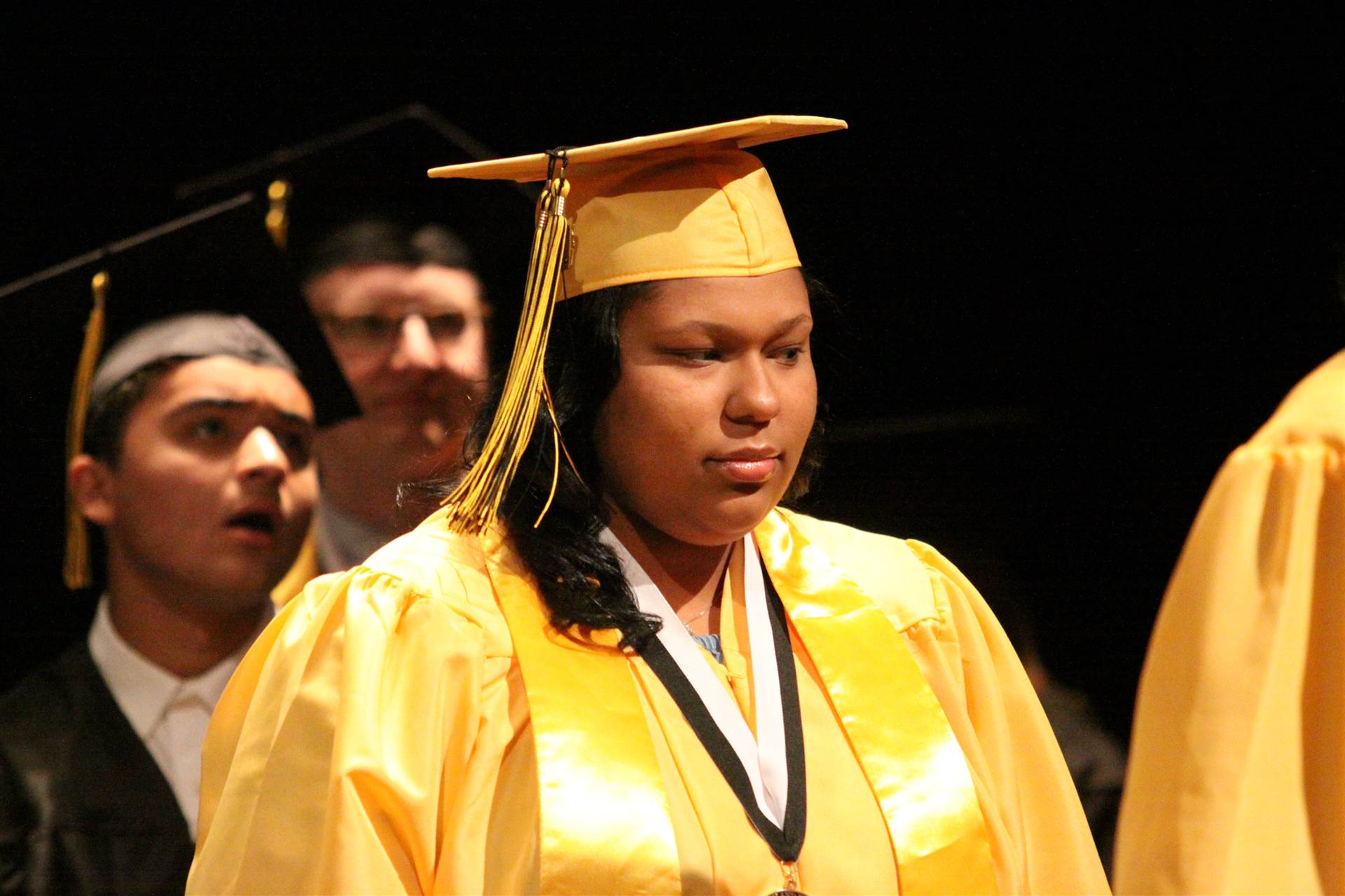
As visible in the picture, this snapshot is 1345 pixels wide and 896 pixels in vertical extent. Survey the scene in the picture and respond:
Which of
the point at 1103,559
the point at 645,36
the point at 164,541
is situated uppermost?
the point at 645,36

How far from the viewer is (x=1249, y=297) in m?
3.07

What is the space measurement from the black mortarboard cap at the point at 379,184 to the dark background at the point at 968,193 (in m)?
0.07

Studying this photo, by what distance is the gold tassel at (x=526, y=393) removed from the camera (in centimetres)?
195

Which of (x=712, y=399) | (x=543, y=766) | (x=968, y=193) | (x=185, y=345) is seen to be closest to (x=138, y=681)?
(x=185, y=345)

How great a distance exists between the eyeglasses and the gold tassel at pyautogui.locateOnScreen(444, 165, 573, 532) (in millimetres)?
1334

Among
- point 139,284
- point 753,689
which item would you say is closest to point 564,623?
point 753,689

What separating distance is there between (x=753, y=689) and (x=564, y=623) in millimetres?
252

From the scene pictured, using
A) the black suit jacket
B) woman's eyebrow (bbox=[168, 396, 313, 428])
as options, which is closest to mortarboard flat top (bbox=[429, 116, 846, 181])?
woman's eyebrow (bbox=[168, 396, 313, 428])

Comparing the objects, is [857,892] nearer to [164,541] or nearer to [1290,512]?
[1290,512]

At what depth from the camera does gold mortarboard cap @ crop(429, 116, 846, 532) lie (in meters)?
1.93

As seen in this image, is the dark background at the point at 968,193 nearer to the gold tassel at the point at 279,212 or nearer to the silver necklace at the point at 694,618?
the gold tassel at the point at 279,212

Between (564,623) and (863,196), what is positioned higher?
(863,196)

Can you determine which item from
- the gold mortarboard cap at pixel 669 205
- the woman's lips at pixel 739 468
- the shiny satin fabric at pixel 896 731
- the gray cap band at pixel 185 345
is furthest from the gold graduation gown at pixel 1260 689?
the gray cap band at pixel 185 345

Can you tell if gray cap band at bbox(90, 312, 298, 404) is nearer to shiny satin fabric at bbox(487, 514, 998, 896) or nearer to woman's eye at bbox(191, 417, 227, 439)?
woman's eye at bbox(191, 417, 227, 439)
